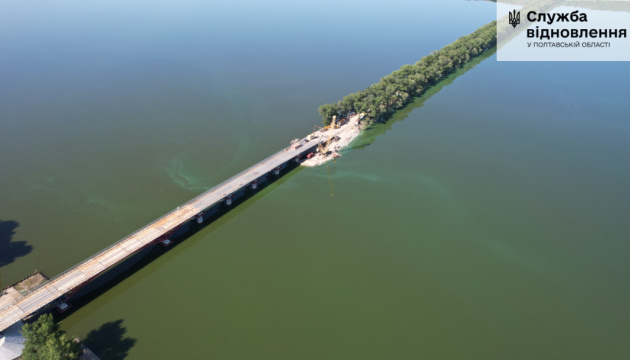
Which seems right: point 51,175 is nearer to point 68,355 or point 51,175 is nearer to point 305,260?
point 68,355

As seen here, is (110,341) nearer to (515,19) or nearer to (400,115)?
(400,115)

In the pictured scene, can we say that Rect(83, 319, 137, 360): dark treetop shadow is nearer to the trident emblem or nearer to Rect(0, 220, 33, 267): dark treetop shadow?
Rect(0, 220, 33, 267): dark treetop shadow

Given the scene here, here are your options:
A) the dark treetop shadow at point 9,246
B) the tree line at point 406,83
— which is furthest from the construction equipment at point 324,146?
the dark treetop shadow at point 9,246

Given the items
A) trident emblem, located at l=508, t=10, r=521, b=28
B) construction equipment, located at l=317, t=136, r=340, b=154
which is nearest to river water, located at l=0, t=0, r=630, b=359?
construction equipment, located at l=317, t=136, r=340, b=154

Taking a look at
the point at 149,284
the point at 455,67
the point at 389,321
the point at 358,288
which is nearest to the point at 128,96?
the point at 149,284

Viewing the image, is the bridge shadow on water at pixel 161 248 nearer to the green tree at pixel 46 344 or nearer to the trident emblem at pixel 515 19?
the green tree at pixel 46 344

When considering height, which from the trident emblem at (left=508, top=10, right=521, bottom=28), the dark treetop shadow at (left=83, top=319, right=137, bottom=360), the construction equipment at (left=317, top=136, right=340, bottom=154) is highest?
the trident emblem at (left=508, top=10, right=521, bottom=28)
